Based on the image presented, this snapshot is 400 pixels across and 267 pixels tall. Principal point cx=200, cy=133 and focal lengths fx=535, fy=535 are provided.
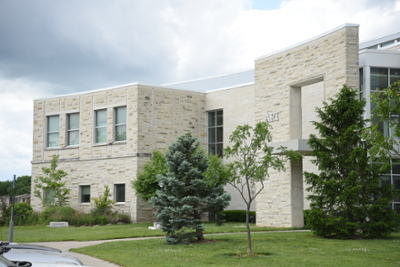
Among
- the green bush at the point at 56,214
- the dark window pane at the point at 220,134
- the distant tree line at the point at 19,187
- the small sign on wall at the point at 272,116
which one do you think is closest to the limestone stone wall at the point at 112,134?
the dark window pane at the point at 220,134

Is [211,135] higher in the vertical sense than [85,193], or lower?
higher

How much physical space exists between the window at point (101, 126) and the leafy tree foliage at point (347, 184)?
18.7m

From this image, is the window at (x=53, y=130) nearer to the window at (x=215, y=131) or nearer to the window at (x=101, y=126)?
the window at (x=101, y=126)

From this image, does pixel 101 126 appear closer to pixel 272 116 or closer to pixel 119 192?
pixel 119 192

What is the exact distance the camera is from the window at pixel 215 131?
120ft

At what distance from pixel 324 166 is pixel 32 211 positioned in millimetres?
22232

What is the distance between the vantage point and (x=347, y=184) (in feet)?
64.4

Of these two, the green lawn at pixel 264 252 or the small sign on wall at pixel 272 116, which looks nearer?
the green lawn at pixel 264 252

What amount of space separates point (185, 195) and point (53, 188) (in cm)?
→ 1859

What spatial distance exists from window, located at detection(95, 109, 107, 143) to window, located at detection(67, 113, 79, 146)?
5.93ft

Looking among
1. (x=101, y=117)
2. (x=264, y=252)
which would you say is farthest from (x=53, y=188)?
(x=264, y=252)

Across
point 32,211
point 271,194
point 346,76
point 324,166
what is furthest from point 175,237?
point 32,211

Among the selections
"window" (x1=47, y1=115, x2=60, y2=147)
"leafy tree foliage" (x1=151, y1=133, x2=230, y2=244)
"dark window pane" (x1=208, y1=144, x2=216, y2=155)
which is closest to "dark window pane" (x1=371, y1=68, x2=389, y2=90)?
"leafy tree foliage" (x1=151, y1=133, x2=230, y2=244)

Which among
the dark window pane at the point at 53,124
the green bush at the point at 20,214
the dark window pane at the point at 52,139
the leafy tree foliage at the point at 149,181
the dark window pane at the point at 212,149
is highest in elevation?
the dark window pane at the point at 53,124
